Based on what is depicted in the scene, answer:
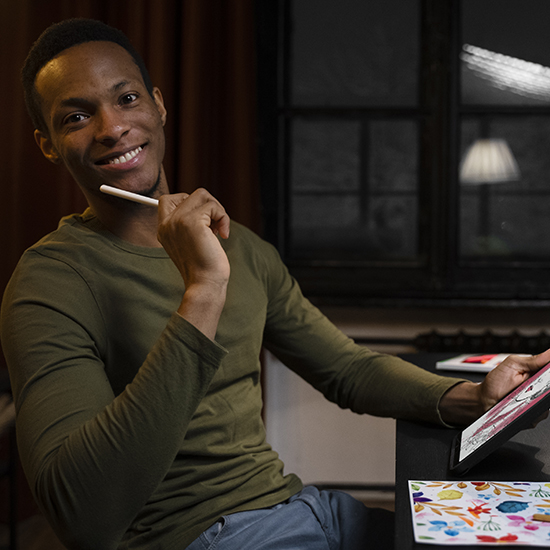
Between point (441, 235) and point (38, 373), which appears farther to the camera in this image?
point (441, 235)

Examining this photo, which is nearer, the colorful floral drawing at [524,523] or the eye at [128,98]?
the colorful floral drawing at [524,523]

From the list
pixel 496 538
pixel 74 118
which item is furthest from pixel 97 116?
pixel 496 538

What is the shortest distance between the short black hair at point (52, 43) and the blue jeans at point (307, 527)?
0.72 m

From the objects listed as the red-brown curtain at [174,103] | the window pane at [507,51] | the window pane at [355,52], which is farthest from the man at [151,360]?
the window pane at [507,51]

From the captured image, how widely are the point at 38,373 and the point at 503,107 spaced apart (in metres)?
2.07

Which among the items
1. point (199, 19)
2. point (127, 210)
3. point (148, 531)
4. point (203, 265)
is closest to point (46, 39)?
point (127, 210)

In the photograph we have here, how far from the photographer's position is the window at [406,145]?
228cm

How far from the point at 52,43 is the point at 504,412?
892 millimetres

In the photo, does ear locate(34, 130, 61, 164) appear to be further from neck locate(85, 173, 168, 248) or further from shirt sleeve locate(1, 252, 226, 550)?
shirt sleeve locate(1, 252, 226, 550)

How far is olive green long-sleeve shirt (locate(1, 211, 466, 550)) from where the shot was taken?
0.69 m

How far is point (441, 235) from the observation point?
91.1 inches

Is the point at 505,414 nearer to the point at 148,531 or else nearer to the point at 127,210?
the point at 148,531

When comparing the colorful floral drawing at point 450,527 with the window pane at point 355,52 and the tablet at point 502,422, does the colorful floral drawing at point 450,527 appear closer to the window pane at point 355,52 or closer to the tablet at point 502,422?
the tablet at point 502,422

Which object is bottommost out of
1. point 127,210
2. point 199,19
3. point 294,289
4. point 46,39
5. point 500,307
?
point 500,307
